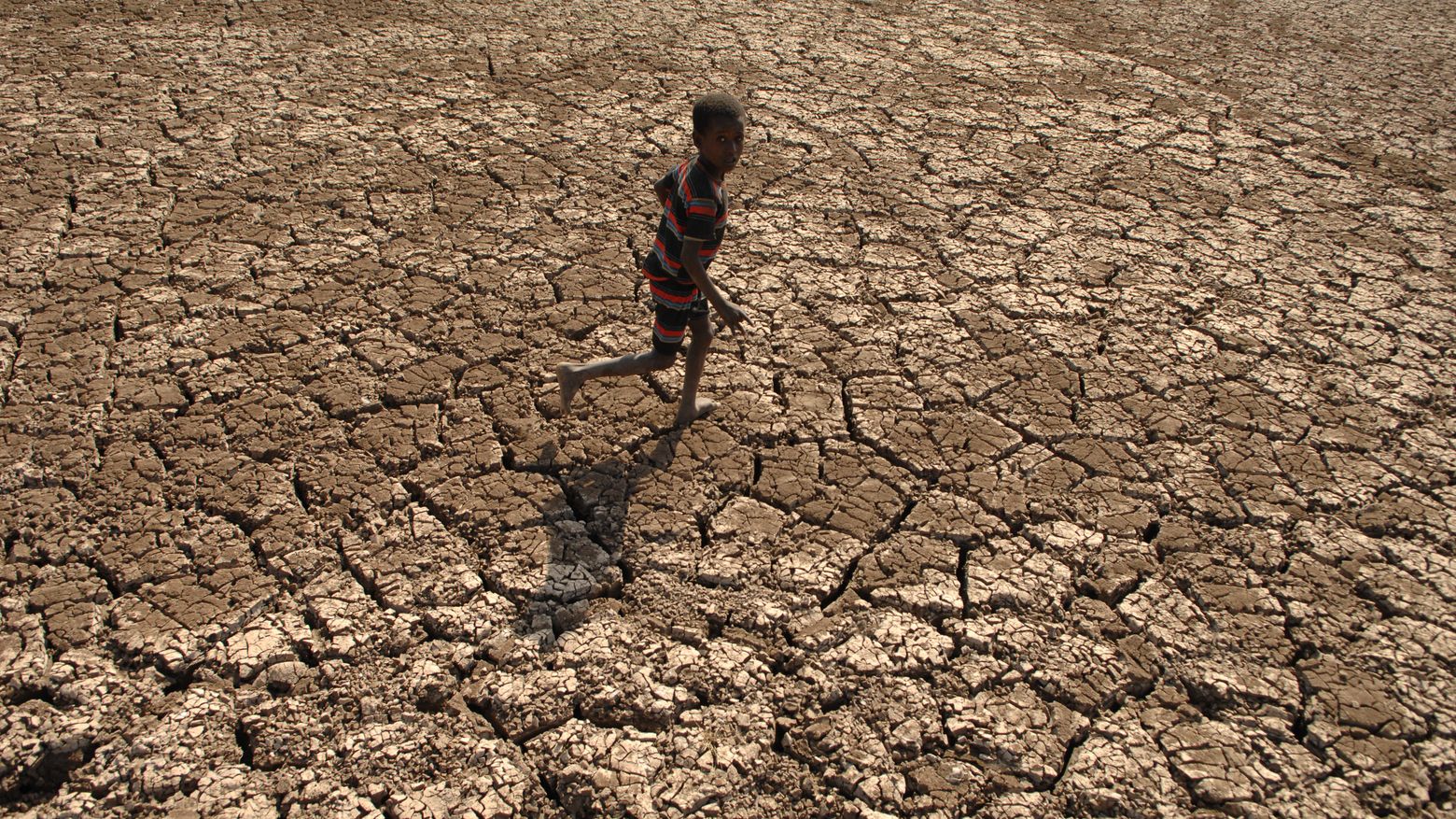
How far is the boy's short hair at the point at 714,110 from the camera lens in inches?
95.8

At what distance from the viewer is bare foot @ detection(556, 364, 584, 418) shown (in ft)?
9.42

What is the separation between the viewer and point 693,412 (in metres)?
3.01

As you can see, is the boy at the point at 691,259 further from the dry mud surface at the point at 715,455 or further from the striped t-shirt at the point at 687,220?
the dry mud surface at the point at 715,455

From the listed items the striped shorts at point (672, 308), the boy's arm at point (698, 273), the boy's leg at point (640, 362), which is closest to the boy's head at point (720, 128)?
the boy's arm at point (698, 273)

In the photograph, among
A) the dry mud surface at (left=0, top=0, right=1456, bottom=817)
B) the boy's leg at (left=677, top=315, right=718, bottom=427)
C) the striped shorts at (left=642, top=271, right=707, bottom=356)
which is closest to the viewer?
the dry mud surface at (left=0, top=0, right=1456, bottom=817)

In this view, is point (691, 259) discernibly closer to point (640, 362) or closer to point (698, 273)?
point (698, 273)

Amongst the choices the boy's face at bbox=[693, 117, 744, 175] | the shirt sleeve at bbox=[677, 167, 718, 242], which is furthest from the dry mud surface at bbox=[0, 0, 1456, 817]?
the boy's face at bbox=[693, 117, 744, 175]

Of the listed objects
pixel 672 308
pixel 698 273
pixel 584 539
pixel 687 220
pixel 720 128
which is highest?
pixel 720 128

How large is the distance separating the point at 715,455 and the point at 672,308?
482 millimetres

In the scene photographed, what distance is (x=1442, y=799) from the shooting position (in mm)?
2066

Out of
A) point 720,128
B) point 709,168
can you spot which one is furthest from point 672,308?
point 720,128

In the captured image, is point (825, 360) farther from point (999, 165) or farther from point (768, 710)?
point (999, 165)

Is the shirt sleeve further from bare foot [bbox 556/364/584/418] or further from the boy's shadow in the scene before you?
the boy's shadow

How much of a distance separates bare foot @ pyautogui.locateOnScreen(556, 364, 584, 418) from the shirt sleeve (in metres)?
0.62
